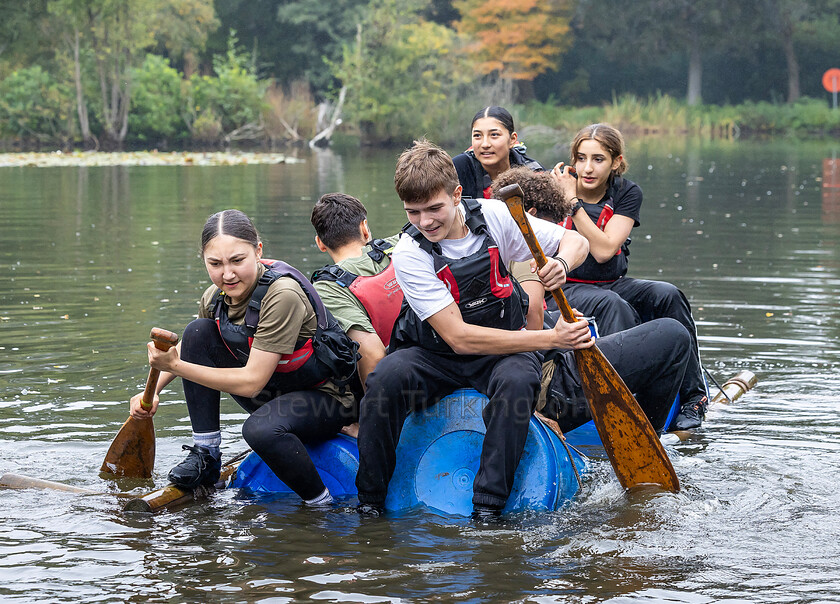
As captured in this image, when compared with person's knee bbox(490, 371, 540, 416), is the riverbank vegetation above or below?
above

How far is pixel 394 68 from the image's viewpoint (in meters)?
37.6

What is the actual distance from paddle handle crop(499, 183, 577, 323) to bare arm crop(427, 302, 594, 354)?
9 centimetres

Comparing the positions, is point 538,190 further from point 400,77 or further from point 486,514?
point 400,77

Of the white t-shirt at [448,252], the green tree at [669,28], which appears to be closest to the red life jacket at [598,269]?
the white t-shirt at [448,252]

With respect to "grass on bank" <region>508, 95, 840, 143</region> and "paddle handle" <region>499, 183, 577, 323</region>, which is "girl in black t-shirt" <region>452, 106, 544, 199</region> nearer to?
"paddle handle" <region>499, 183, 577, 323</region>

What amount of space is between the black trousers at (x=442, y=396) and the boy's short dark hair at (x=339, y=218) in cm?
85

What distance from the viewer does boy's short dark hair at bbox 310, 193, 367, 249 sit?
5.10 metres

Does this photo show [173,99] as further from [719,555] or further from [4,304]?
[719,555]

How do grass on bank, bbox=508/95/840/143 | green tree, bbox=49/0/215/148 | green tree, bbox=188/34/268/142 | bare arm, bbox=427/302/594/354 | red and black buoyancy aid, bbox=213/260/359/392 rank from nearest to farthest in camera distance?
1. bare arm, bbox=427/302/594/354
2. red and black buoyancy aid, bbox=213/260/359/392
3. green tree, bbox=49/0/215/148
4. green tree, bbox=188/34/268/142
5. grass on bank, bbox=508/95/840/143

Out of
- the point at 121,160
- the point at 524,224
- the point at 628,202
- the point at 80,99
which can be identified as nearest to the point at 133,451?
the point at 524,224

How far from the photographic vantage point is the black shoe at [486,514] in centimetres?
434

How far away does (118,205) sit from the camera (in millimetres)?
17594

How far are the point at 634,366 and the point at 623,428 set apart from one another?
0.53 meters

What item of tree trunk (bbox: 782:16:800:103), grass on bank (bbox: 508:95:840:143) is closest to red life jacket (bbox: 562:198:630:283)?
grass on bank (bbox: 508:95:840:143)
